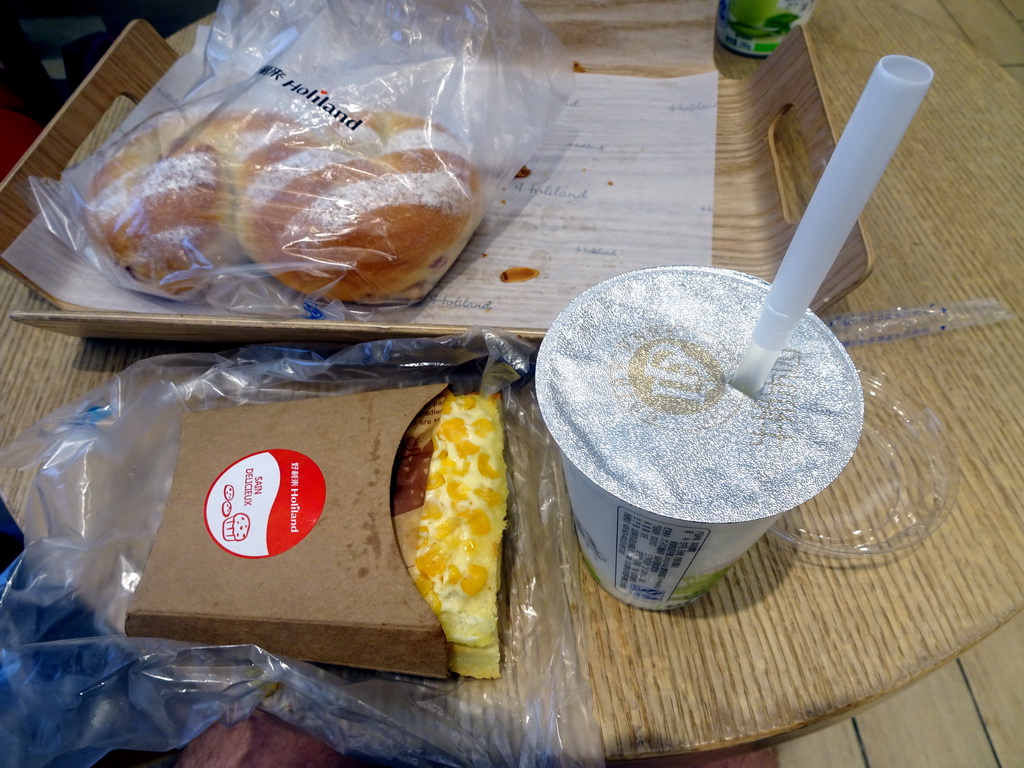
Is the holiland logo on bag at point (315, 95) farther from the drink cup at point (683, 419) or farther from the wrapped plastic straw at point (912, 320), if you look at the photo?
the wrapped plastic straw at point (912, 320)

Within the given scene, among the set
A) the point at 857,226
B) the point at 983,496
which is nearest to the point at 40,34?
the point at 857,226

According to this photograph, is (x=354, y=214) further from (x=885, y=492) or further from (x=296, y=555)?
(x=885, y=492)

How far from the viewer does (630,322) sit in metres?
0.37

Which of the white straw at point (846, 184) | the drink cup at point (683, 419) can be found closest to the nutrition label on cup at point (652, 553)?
the drink cup at point (683, 419)

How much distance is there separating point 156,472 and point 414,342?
0.22m

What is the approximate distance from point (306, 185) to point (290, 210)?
28mm

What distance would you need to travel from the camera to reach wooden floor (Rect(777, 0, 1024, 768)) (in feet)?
2.62

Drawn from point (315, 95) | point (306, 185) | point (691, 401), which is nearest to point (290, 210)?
point (306, 185)

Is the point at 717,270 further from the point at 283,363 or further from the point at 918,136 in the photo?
the point at 918,136

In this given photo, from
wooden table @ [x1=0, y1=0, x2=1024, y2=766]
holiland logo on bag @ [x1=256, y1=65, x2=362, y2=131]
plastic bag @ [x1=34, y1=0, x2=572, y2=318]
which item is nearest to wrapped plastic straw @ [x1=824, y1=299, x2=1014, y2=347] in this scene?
wooden table @ [x1=0, y1=0, x2=1024, y2=766]

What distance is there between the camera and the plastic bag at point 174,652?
403mm

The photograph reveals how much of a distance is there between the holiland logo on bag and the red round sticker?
346mm

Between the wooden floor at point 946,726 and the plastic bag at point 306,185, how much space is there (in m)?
0.75

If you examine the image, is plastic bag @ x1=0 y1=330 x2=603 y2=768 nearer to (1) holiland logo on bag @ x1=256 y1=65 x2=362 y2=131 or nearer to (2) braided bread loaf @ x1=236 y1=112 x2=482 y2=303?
(2) braided bread loaf @ x1=236 y1=112 x2=482 y2=303
